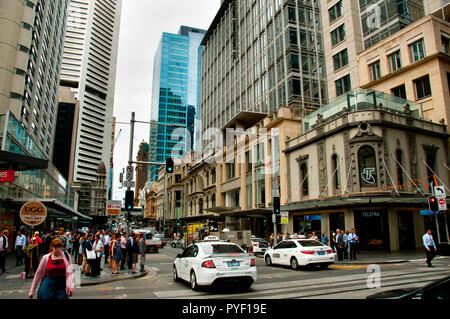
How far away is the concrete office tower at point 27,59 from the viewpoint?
36469 mm

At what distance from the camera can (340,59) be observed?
3719 centimetres

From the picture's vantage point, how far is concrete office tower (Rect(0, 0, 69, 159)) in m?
36.5

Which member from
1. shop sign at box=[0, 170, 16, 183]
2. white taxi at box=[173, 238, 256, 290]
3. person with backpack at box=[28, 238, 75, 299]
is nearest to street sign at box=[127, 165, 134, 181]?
white taxi at box=[173, 238, 256, 290]

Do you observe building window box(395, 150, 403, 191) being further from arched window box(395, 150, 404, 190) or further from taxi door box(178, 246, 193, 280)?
taxi door box(178, 246, 193, 280)

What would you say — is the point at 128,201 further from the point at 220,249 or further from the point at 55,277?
the point at 55,277

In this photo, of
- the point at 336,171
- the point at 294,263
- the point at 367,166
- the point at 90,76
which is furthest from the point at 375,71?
the point at 90,76

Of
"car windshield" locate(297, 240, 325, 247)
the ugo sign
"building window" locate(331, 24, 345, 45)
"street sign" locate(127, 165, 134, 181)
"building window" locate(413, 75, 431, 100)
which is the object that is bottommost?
"car windshield" locate(297, 240, 325, 247)

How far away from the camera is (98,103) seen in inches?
6393

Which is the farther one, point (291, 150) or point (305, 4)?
point (305, 4)

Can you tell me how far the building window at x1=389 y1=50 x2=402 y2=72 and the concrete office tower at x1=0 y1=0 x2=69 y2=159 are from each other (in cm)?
4055

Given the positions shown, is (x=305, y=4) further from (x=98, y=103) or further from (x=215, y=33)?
(x=98, y=103)

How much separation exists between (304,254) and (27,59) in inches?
1588
